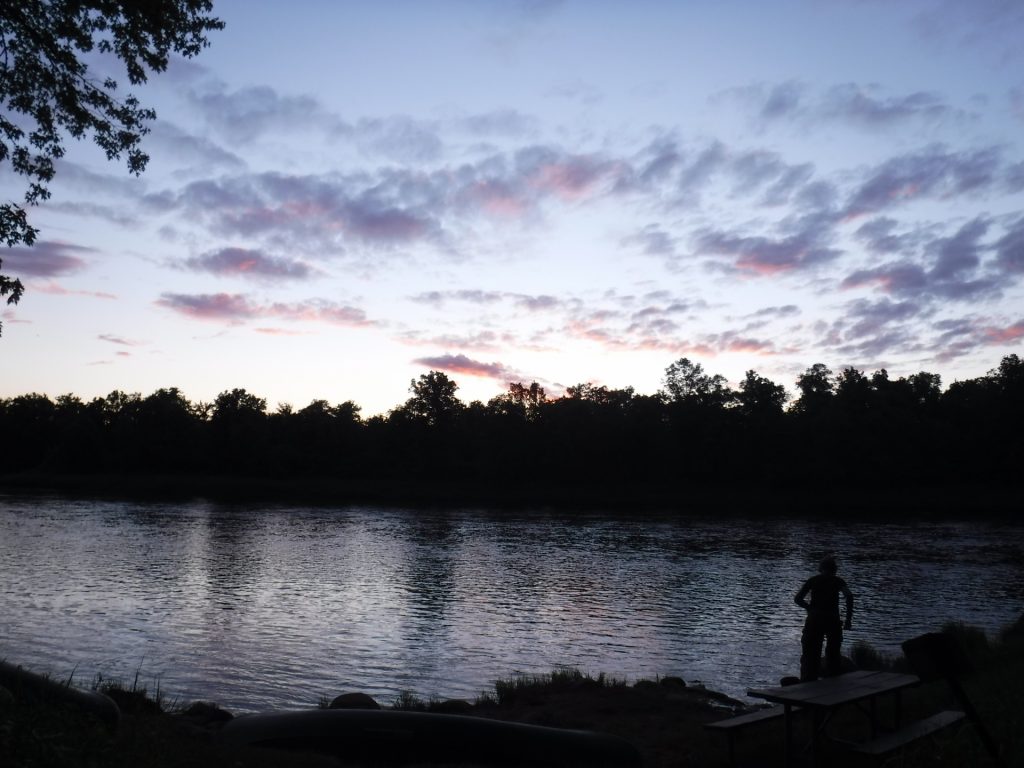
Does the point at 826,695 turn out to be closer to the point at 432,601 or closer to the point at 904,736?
the point at 904,736

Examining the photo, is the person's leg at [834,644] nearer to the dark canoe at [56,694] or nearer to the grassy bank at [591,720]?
the grassy bank at [591,720]

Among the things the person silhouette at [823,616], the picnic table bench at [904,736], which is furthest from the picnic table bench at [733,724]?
the person silhouette at [823,616]

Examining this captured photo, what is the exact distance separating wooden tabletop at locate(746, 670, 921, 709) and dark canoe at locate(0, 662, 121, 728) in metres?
7.32

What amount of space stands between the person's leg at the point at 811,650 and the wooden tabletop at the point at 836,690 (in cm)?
284

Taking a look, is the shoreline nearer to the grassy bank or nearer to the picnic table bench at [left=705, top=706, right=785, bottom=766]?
the grassy bank

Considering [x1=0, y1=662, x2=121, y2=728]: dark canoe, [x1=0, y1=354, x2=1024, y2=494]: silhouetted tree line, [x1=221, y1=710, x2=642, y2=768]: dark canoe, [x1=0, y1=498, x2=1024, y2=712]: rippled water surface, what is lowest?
[x1=0, y1=498, x2=1024, y2=712]: rippled water surface

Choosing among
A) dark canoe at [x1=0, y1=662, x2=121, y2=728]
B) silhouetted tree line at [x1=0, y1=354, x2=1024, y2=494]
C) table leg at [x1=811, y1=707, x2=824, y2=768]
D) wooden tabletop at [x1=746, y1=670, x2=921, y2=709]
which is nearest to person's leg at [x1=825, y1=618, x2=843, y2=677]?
wooden tabletop at [x1=746, y1=670, x2=921, y2=709]

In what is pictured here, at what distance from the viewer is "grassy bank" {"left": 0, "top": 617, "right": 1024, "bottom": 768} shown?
23.1 ft

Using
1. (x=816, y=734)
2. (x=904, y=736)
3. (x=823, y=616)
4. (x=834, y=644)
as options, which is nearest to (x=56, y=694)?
(x=816, y=734)

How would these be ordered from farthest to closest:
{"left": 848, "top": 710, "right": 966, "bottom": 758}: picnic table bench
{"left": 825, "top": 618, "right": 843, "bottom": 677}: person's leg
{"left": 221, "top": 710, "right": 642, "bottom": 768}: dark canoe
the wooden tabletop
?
{"left": 825, "top": 618, "right": 843, "bottom": 677}: person's leg
{"left": 221, "top": 710, "right": 642, "bottom": 768}: dark canoe
{"left": 848, "top": 710, "right": 966, "bottom": 758}: picnic table bench
the wooden tabletop

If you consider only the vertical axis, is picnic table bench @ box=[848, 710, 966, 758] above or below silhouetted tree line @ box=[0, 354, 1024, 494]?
below

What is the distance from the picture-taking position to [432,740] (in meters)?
11.0

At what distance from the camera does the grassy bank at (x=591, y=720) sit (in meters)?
7.04

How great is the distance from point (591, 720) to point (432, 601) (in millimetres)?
14898
